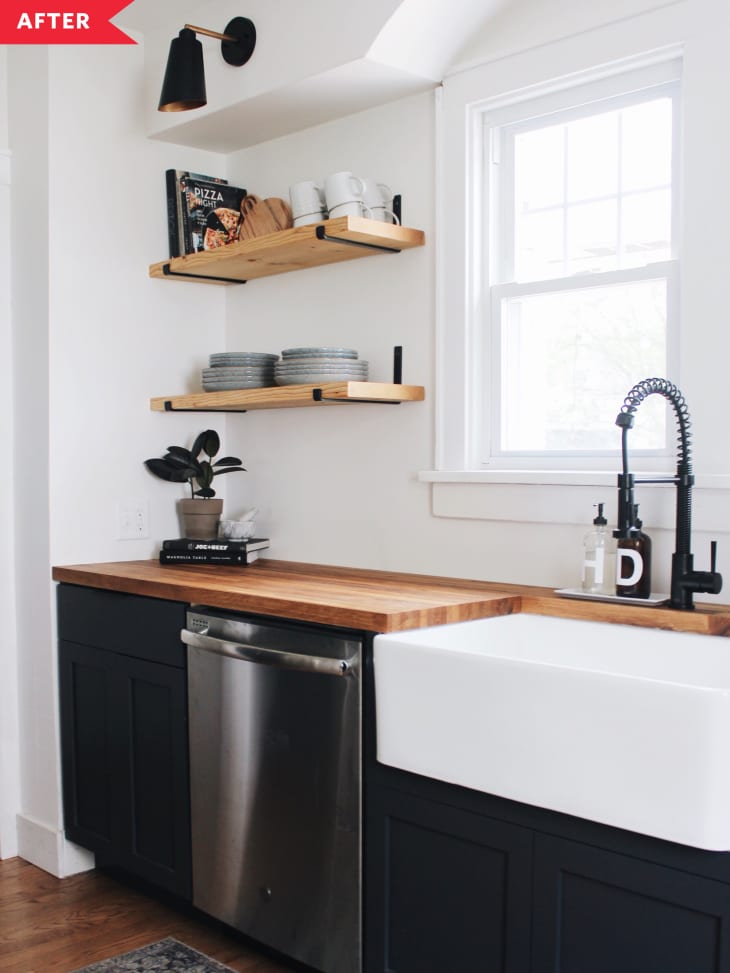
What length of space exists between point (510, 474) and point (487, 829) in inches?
38.3

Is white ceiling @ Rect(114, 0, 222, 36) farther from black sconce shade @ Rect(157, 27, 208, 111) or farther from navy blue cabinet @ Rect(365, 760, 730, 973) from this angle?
navy blue cabinet @ Rect(365, 760, 730, 973)

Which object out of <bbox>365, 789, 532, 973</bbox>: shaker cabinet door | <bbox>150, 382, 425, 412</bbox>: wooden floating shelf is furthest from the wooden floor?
<bbox>150, 382, 425, 412</bbox>: wooden floating shelf

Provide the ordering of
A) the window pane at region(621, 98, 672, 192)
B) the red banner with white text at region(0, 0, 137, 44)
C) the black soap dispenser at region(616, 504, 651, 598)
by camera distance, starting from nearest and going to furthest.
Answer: the black soap dispenser at region(616, 504, 651, 598), the window pane at region(621, 98, 672, 192), the red banner with white text at region(0, 0, 137, 44)

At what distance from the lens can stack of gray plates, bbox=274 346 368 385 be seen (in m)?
2.80

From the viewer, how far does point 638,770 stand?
163cm

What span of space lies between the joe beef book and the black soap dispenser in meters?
1.66

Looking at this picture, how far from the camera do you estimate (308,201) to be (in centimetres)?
283

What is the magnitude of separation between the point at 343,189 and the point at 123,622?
1.30m

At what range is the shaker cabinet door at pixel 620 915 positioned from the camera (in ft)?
5.25

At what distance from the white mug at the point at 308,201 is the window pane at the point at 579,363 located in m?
0.58

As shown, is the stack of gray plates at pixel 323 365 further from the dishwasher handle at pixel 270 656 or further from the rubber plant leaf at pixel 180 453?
the dishwasher handle at pixel 270 656

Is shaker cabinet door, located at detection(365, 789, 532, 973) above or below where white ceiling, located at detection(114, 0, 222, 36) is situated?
below

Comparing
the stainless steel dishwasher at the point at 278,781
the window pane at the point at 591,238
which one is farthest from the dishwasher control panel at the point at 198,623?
the window pane at the point at 591,238

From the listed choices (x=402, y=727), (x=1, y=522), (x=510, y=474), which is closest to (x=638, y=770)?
(x=402, y=727)
